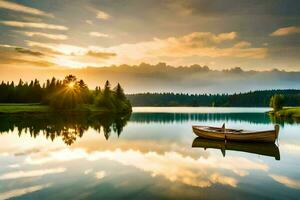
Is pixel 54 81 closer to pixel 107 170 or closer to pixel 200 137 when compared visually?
pixel 200 137

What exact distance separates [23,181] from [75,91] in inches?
4410

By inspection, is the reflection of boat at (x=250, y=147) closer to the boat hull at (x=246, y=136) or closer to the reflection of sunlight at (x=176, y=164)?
the boat hull at (x=246, y=136)

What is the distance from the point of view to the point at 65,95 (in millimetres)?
118312

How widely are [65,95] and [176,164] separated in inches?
4020

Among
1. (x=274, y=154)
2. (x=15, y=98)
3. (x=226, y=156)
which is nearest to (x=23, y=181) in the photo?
(x=226, y=156)

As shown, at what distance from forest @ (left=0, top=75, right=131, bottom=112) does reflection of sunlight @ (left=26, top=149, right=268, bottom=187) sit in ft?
303

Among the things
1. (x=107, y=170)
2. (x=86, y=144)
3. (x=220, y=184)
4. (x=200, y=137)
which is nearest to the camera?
(x=220, y=184)

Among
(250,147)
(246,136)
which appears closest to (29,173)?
(250,147)

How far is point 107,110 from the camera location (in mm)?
128250

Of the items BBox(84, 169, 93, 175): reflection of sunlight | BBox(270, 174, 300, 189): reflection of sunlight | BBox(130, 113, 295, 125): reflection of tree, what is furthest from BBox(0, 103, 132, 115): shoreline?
BBox(270, 174, 300, 189): reflection of sunlight

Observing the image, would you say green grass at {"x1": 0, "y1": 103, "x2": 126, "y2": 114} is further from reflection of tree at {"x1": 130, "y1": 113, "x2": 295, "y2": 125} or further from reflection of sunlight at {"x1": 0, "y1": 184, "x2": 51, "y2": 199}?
reflection of sunlight at {"x1": 0, "y1": 184, "x2": 51, "y2": 199}

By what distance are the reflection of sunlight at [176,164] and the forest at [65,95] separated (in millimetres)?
92348

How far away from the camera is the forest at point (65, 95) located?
390ft

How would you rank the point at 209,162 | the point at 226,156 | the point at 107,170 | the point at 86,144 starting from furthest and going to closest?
the point at 86,144 < the point at 226,156 < the point at 209,162 < the point at 107,170
